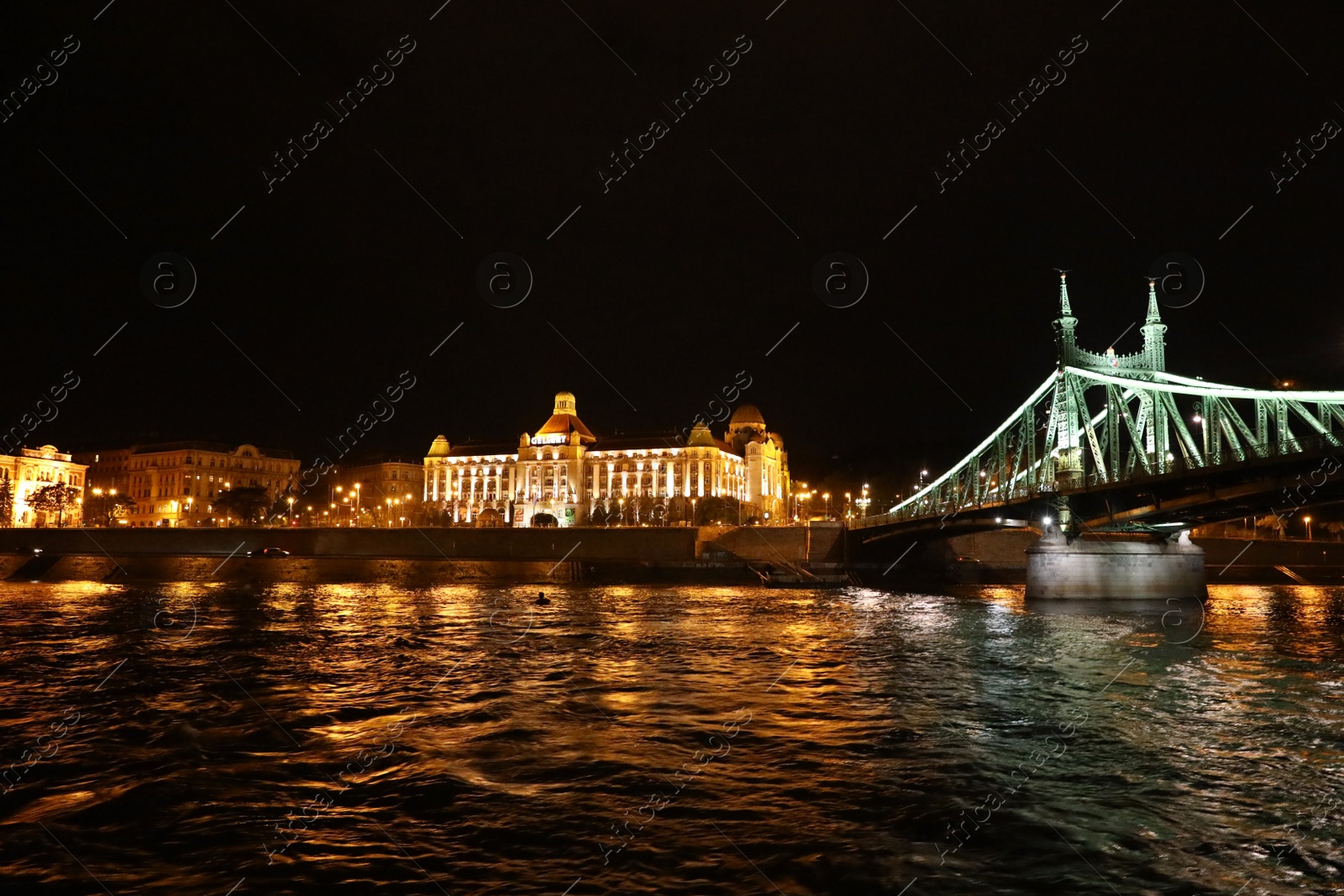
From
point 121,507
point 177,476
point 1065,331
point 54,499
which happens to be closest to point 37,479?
point 121,507

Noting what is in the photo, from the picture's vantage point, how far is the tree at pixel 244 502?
341ft

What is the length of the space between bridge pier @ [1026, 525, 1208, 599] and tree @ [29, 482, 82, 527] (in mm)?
100568

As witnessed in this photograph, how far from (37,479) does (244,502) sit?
32155mm

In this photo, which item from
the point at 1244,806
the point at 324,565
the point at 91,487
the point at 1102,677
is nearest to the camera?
the point at 1244,806

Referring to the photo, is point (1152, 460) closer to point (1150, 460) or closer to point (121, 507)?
point (1150, 460)

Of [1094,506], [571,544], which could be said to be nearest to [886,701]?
[1094,506]

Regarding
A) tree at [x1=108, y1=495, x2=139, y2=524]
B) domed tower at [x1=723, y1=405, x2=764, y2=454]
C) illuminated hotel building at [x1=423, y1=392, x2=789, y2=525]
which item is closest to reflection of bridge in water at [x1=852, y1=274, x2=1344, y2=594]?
illuminated hotel building at [x1=423, y1=392, x2=789, y2=525]

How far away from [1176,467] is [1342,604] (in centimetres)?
1560

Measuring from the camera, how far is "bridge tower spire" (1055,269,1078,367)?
4469 centimetres

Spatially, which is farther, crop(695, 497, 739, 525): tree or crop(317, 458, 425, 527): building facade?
crop(317, 458, 425, 527): building facade

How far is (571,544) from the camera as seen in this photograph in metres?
78.0

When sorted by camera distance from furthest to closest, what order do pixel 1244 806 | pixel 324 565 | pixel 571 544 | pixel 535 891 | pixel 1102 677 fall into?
pixel 571 544, pixel 324 565, pixel 1102 677, pixel 1244 806, pixel 535 891

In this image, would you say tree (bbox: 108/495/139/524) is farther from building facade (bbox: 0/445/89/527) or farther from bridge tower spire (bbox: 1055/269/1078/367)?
bridge tower spire (bbox: 1055/269/1078/367)

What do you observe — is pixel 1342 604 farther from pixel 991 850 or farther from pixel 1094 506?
pixel 991 850
